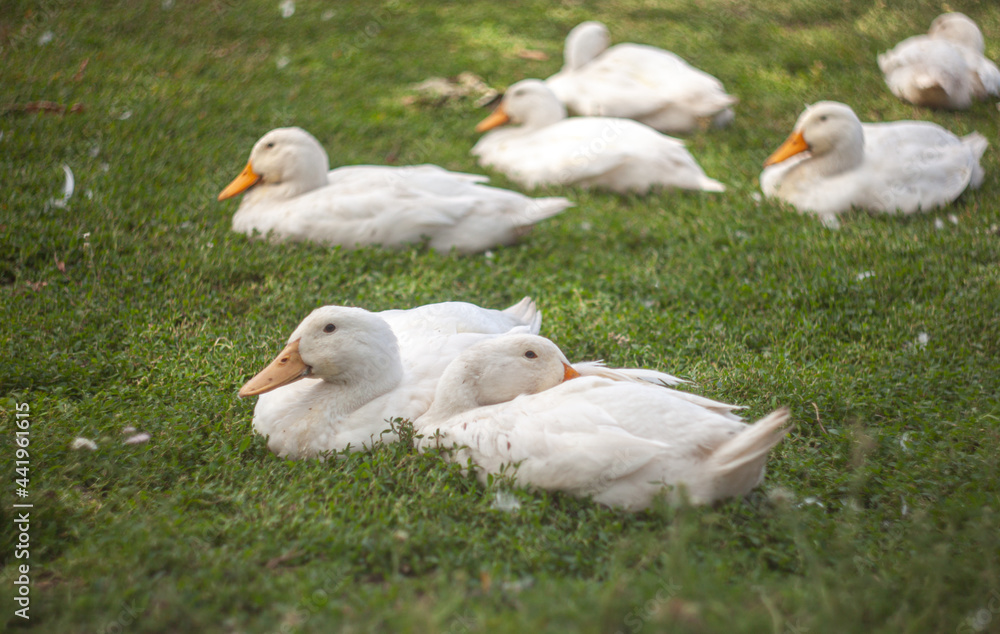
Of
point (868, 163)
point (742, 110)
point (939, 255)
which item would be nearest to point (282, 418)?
point (939, 255)

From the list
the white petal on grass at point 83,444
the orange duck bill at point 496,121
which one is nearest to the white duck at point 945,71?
the orange duck bill at point 496,121

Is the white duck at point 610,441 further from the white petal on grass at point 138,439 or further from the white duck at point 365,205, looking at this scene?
the white duck at point 365,205

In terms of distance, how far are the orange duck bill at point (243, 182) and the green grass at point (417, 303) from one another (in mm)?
201

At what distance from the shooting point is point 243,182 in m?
5.76

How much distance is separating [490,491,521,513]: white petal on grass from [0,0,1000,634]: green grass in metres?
0.03

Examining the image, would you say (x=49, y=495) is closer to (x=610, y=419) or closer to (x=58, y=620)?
(x=58, y=620)

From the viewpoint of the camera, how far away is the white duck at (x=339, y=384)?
3.37 meters

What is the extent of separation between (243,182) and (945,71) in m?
7.48

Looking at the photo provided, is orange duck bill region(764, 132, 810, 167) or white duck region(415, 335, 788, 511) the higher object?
white duck region(415, 335, 788, 511)

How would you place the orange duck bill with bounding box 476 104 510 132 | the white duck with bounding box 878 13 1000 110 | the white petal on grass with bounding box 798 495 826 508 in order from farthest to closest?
the white duck with bounding box 878 13 1000 110, the orange duck bill with bounding box 476 104 510 132, the white petal on grass with bounding box 798 495 826 508

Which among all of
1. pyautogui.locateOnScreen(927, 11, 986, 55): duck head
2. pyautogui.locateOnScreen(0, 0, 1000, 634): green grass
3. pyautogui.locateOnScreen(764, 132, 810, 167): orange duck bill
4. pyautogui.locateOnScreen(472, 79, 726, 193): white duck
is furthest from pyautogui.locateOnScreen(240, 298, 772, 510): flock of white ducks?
pyautogui.locateOnScreen(927, 11, 986, 55): duck head

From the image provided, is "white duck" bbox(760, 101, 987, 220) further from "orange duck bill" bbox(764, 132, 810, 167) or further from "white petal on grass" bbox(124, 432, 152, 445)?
"white petal on grass" bbox(124, 432, 152, 445)

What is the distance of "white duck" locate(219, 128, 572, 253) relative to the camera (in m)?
5.40
